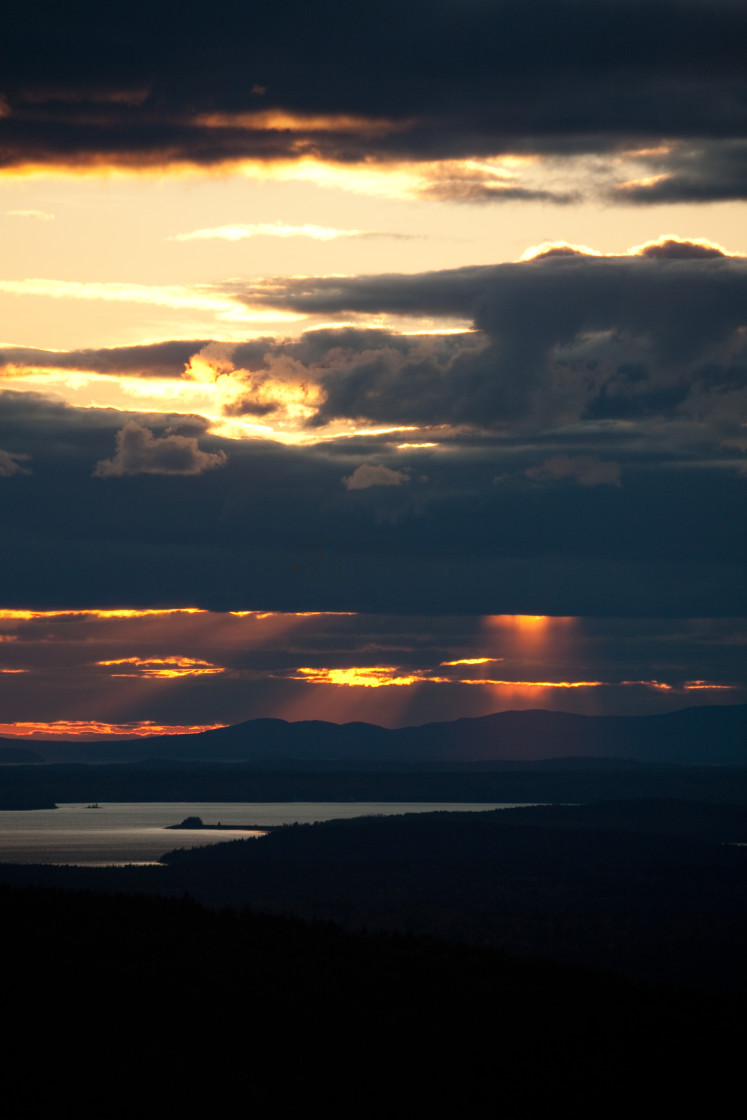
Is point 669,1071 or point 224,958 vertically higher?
point 224,958

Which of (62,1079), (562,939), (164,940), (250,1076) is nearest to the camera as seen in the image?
A: (62,1079)

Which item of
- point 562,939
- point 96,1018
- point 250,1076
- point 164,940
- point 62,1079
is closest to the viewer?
point 62,1079

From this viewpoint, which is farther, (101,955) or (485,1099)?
(101,955)

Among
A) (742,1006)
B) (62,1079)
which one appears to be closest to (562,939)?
(742,1006)

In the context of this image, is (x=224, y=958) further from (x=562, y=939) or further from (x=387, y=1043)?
(x=562, y=939)

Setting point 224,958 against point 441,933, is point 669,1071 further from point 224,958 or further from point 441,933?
point 441,933

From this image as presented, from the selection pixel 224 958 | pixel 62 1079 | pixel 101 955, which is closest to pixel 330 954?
pixel 224 958

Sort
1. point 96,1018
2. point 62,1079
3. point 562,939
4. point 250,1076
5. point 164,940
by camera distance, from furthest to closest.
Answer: point 562,939 → point 164,940 → point 96,1018 → point 250,1076 → point 62,1079

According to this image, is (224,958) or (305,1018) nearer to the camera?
(305,1018)

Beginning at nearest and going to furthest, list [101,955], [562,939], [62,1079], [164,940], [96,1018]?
[62,1079]
[96,1018]
[101,955]
[164,940]
[562,939]
